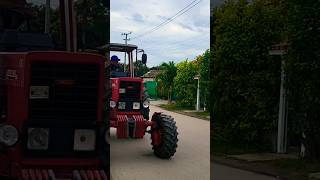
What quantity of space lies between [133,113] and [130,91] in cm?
24

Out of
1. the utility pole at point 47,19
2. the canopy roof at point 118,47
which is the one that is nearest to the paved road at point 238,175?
the canopy roof at point 118,47

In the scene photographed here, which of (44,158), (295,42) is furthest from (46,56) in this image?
(295,42)

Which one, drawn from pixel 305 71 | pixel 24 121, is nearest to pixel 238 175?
pixel 305 71

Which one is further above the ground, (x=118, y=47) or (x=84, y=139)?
(x=118, y=47)

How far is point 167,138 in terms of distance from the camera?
10.2ft

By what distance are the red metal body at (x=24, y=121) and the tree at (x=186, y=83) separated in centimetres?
41

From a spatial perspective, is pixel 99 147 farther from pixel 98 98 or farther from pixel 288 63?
pixel 288 63

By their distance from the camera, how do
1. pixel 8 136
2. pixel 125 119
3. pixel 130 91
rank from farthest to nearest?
pixel 130 91 → pixel 125 119 → pixel 8 136

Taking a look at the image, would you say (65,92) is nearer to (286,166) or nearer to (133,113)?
(133,113)

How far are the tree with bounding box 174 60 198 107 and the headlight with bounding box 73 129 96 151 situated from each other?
1.68 feet

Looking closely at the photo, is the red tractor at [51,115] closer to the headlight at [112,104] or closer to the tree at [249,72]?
the headlight at [112,104]

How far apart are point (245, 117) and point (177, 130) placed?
247 centimetres

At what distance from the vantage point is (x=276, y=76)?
580cm

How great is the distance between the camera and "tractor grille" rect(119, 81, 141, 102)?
3283 mm
